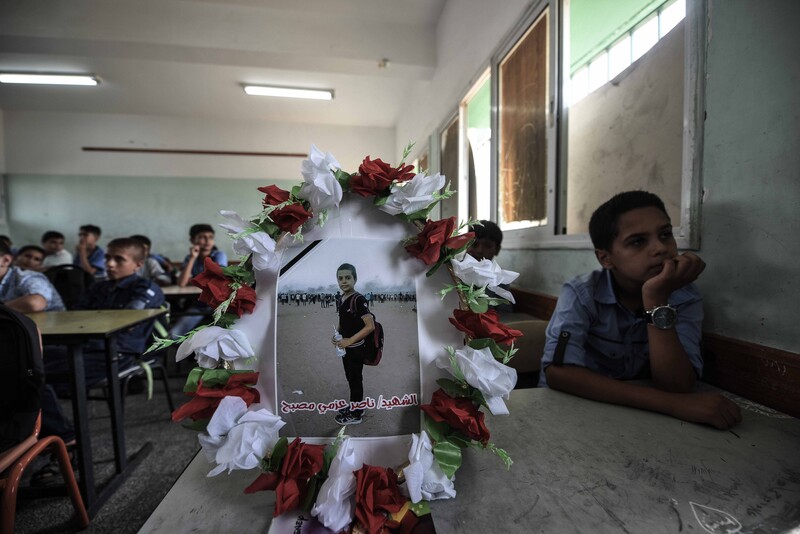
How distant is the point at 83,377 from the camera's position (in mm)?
1583

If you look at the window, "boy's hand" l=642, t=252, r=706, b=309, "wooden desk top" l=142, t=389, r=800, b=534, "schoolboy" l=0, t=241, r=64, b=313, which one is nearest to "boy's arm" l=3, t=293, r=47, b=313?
"schoolboy" l=0, t=241, r=64, b=313

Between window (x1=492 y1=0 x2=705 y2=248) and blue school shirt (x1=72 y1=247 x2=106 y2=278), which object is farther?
blue school shirt (x1=72 y1=247 x2=106 y2=278)

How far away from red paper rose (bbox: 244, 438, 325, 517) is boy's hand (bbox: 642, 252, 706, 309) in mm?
864

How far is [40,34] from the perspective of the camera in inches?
130

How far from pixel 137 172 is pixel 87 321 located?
598cm

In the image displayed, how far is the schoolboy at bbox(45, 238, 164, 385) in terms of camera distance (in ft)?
7.01

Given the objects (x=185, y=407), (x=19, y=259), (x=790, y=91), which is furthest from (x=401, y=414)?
(x=19, y=259)

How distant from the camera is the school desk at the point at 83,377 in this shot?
5.01 feet

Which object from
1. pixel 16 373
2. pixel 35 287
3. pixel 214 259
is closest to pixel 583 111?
pixel 16 373

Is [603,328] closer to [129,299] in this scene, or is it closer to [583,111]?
[583,111]

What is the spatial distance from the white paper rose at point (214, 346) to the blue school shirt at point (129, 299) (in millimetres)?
2142

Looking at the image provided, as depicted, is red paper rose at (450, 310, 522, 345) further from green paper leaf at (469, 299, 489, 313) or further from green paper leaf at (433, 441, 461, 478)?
green paper leaf at (433, 441, 461, 478)

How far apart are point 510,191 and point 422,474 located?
7.16 ft

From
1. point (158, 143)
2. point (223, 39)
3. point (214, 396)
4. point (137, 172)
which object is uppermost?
point (223, 39)
